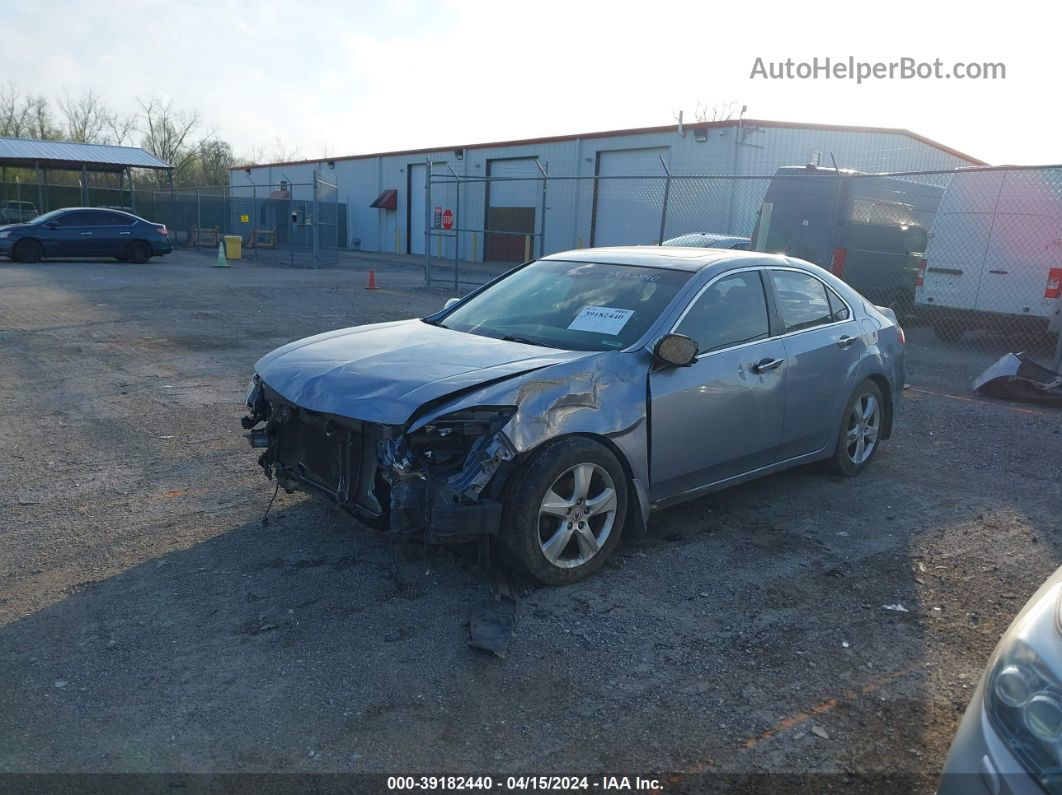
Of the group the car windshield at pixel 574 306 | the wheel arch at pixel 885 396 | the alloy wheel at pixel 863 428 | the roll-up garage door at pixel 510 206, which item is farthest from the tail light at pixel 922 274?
the roll-up garage door at pixel 510 206

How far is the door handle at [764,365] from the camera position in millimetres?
4949

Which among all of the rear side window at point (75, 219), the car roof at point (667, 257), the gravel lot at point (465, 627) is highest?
the car roof at point (667, 257)

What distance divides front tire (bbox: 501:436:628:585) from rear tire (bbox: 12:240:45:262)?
22.9m

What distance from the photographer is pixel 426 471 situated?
150 inches

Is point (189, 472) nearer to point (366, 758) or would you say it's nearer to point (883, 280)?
point (366, 758)

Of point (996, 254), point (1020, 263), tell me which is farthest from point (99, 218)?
point (1020, 263)

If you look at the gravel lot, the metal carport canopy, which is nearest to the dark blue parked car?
the metal carport canopy

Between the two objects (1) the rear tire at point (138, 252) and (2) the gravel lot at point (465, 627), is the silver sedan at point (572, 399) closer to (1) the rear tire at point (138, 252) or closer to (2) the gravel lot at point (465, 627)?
(2) the gravel lot at point (465, 627)

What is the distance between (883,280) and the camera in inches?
612

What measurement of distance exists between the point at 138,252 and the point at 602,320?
22402 mm

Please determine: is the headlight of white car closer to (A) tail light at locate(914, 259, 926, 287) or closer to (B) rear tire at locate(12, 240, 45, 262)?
(A) tail light at locate(914, 259, 926, 287)

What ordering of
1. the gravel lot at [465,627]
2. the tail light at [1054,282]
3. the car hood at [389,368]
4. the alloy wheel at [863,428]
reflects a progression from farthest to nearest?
1. the tail light at [1054,282]
2. the alloy wheel at [863,428]
3. the car hood at [389,368]
4. the gravel lot at [465,627]

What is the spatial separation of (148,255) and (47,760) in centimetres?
2355

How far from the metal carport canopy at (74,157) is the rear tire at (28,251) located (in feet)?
39.4
